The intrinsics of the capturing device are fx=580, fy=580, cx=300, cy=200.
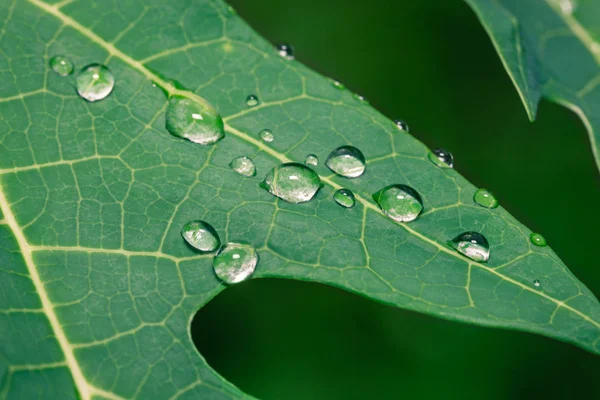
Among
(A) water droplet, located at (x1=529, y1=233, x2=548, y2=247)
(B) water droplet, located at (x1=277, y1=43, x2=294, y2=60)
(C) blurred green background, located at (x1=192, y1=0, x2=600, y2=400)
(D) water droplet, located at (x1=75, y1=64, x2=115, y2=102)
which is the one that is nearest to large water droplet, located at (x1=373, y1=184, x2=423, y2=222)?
(A) water droplet, located at (x1=529, y1=233, x2=548, y2=247)

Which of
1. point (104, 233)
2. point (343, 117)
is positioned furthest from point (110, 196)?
point (343, 117)

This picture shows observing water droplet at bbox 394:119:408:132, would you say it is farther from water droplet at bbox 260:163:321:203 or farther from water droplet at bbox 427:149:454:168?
water droplet at bbox 260:163:321:203

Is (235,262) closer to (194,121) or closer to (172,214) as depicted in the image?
(172,214)

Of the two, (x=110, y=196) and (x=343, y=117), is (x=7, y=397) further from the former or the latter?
(x=343, y=117)

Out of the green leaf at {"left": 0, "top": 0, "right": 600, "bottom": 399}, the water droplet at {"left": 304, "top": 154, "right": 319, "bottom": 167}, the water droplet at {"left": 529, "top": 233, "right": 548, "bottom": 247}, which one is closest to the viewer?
the green leaf at {"left": 0, "top": 0, "right": 600, "bottom": 399}

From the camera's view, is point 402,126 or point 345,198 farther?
point 402,126

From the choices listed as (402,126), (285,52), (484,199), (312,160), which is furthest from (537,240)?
(285,52)
